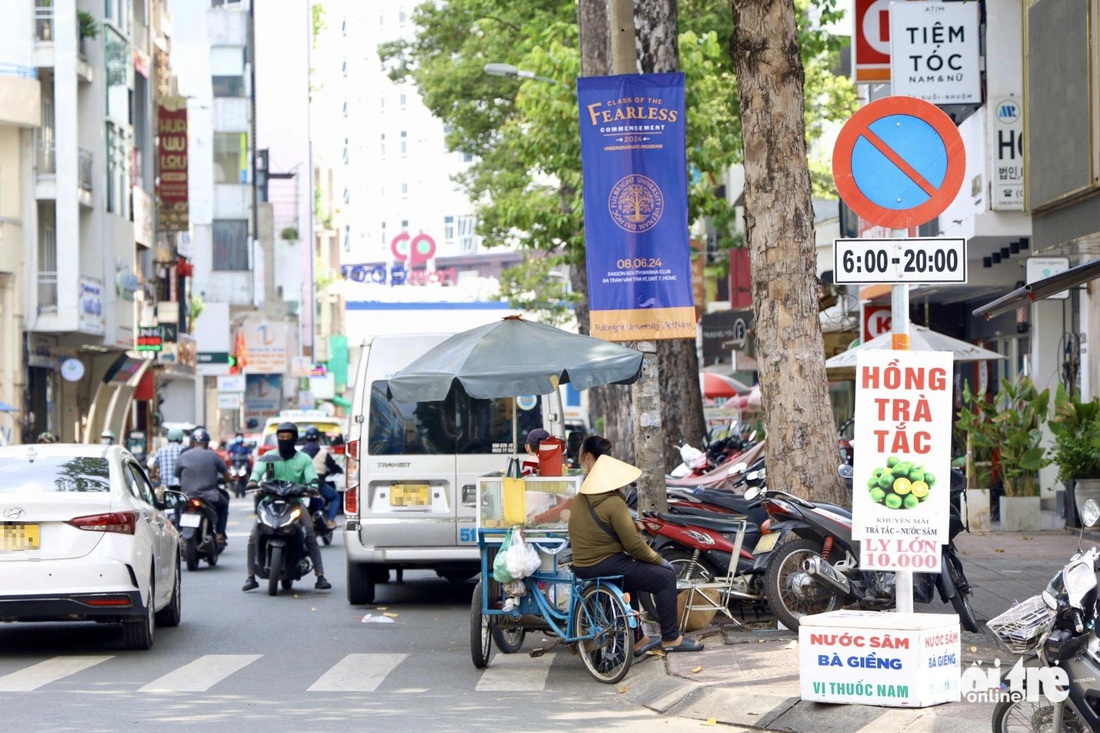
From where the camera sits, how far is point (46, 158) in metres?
41.8

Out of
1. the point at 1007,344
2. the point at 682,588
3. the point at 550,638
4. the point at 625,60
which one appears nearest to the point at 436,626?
the point at 550,638

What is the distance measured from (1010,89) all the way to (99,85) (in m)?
29.0

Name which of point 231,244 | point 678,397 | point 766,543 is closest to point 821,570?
point 766,543

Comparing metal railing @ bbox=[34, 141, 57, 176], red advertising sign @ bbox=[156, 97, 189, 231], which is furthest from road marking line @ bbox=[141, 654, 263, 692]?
red advertising sign @ bbox=[156, 97, 189, 231]

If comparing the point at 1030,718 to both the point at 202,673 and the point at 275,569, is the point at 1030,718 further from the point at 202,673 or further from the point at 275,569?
the point at 275,569

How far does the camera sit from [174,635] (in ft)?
45.5

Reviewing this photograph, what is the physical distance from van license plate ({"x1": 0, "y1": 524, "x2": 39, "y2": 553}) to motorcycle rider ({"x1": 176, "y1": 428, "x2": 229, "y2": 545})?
8.51 meters

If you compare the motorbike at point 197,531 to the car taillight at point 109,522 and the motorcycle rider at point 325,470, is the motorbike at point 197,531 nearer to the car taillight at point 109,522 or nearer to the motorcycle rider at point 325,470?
the motorcycle rider at point 325,470

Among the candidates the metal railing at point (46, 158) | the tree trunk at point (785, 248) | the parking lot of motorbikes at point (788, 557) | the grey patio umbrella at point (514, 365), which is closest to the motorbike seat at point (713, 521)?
the parking lot of motorbikes at point (788, 557)

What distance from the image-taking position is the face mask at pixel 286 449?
17.6 m

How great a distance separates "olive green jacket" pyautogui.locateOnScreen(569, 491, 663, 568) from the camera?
10992 millimetres

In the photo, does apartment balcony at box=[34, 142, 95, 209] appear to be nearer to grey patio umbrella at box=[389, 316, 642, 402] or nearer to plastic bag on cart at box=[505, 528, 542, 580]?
grey patio umbrella at box=[389, 316, 642, 402]

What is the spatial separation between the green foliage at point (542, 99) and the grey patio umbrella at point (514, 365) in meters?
5.46

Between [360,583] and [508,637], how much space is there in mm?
3897
